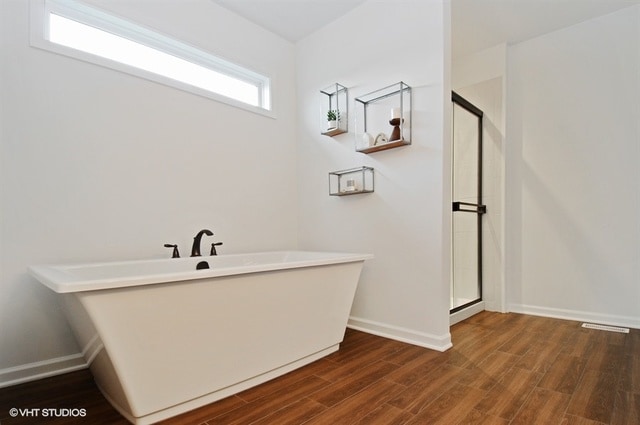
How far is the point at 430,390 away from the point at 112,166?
2366 millimetres

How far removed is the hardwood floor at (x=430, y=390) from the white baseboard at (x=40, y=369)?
0.06 m

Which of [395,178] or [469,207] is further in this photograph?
[469,207]

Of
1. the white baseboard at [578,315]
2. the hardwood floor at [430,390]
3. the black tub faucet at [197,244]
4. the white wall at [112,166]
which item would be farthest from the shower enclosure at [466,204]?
the black tub faucet at [197,244]

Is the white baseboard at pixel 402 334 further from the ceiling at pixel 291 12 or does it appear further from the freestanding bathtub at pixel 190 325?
the ceiling at pixel 291 12

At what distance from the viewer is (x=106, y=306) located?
1.23 m

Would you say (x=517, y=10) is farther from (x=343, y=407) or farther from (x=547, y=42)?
(x=343, y=407)

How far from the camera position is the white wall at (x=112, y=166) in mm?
1838

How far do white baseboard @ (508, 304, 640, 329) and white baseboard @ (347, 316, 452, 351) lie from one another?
1.41 metres

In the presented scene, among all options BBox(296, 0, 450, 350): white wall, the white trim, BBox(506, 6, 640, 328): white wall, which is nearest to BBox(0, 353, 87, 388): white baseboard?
BBox(296, 0, 450, 350): white wall

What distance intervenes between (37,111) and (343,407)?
236cm

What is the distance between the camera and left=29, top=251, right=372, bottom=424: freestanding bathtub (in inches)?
50.3

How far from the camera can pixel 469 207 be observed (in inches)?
125

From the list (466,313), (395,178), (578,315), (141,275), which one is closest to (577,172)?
(578,315)

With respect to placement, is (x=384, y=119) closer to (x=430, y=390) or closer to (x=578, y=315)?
(x=430, y=390)
